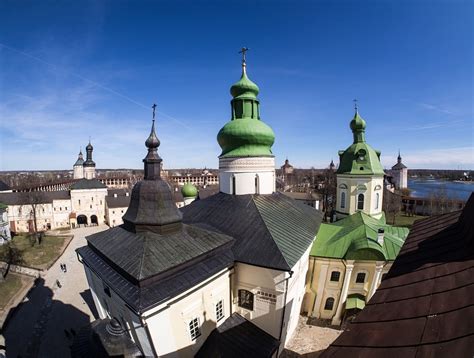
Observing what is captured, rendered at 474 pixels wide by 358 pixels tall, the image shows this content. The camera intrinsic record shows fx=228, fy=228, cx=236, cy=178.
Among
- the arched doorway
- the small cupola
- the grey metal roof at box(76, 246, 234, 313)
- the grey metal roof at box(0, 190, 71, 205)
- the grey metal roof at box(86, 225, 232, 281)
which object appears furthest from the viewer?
the arched doorway

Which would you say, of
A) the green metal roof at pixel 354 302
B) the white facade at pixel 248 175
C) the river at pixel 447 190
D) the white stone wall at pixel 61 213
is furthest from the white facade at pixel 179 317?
the river at pixel 447 190

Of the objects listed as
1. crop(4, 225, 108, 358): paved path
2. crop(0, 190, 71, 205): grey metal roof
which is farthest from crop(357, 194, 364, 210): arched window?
crop(0, 190, 71, 205): grey metal roof

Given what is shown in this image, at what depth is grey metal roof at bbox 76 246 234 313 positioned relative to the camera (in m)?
6.73

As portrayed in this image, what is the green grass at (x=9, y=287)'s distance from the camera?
54.1ft

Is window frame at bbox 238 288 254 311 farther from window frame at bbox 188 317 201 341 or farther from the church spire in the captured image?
the church spire

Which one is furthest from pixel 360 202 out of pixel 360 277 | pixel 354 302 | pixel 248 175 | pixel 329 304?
pixel 248 175

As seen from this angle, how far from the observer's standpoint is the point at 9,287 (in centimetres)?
1817

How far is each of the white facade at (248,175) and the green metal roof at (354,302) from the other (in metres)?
7.64

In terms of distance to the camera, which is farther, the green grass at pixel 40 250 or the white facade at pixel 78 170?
the white facade at pixel 78 170

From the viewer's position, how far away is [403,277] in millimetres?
4223

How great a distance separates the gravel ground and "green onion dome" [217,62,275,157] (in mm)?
10155

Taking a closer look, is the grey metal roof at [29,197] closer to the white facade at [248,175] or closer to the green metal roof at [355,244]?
the white facade at [248,175]

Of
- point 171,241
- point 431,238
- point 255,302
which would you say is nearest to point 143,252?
point 171,241

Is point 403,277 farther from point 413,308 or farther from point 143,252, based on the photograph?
point 143,252
